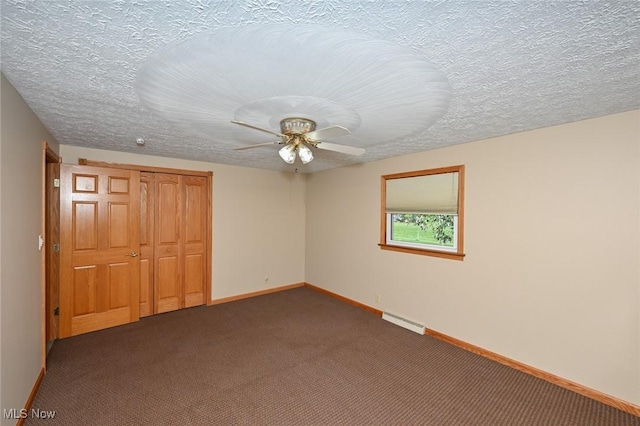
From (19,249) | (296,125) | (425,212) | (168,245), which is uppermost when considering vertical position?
(296,125)

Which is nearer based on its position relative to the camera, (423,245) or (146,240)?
(423,245)

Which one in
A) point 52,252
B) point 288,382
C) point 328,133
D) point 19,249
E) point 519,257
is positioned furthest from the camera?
point 52,252

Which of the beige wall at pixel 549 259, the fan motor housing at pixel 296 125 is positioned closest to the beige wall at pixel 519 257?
the beige wall at pixel 549 259

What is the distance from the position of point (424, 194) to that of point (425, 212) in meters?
0.23

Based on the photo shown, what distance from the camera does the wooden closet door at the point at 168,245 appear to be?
4.04 m

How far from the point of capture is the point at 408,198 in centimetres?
373

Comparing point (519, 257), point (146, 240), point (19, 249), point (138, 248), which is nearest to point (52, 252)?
point (138, 248)

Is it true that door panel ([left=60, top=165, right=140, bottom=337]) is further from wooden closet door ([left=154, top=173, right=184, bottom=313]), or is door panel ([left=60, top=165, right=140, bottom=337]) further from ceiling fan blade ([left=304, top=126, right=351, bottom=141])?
ceiling fan blade ([left=304, top=126, right=351, bottom=141])

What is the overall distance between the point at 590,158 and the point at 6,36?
3854mm

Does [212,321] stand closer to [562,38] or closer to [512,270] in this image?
[512,270]

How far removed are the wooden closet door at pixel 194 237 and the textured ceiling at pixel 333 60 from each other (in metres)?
1.83

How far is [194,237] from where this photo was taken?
4.36 metres

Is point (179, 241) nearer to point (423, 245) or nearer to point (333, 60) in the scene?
point (423, 245)

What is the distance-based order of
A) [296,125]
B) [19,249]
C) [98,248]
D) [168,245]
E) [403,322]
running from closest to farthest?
[19,249]
[296,125]
[98,248]
[403,322]
[168,245]
